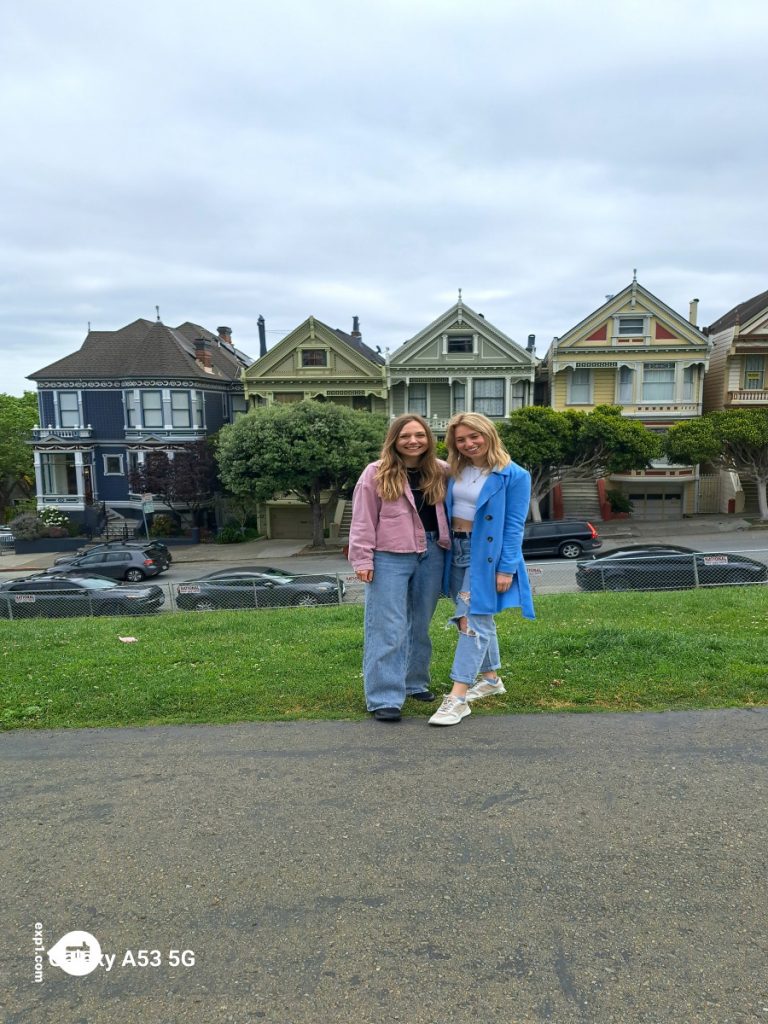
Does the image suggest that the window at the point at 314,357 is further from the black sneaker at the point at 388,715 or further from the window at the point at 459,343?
the black sneaker at the point at 388,715

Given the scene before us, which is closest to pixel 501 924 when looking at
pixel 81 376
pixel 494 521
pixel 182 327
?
pixel 494 521

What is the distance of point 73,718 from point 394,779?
243 centimetres

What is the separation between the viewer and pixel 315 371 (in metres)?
34.4

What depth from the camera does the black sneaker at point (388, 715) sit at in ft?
13.8

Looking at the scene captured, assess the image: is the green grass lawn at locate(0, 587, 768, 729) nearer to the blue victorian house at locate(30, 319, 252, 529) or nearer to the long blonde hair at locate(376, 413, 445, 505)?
the long blonde hair at locate(376, 413, 445, 505)

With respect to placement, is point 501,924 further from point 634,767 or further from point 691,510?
point 691,510

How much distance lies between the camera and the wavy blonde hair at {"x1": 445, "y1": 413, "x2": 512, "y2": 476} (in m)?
4.47

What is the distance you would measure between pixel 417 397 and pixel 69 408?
19165 millimetres

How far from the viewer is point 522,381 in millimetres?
33812

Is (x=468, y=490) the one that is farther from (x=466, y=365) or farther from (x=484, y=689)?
(x=466, y=365)

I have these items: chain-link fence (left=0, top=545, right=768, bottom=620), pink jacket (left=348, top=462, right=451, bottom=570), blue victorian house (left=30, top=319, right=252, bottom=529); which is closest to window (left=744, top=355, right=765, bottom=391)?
chain-link fence (left=0, top=545, right=768, bottom=620)

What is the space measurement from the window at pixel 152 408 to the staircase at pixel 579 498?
21.7 metres

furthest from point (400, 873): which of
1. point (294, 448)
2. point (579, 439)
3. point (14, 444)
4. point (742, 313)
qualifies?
point (14, 444)

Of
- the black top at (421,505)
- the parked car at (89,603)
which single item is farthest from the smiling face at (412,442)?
the parked car at (89,603)
